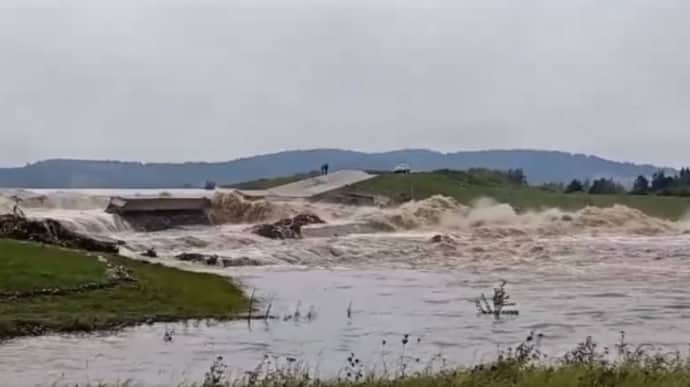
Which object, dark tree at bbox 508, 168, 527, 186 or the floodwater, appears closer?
the floodwater

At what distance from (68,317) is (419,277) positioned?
67.1 ft

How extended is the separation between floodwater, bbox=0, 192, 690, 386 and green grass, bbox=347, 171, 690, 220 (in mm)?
11937

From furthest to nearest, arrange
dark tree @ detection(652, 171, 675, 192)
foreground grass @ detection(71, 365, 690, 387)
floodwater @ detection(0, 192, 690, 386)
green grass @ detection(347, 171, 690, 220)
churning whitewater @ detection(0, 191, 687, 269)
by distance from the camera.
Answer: dark tree @ detection(652, 171, 675, 192) → green grass @ detection(347, 171, 690, 220) → churning whitewater @ detection(0, 191, 687, 269) → floodwater @ detection(0, 192, 690, 386) → foreground grass @ detection(71, 365, 690, 387)

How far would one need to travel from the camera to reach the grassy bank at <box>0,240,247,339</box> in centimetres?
2236

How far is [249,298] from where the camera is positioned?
2903 centimetres

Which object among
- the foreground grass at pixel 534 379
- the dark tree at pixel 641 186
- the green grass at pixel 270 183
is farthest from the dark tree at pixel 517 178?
the foreground grass at pixel 534 379

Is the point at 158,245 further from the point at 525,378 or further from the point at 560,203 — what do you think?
the point at 560,203

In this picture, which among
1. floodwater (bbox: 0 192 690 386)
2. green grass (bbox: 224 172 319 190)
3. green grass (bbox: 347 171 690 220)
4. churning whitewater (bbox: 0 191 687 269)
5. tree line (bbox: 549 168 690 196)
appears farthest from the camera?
tree line (bbox: 549 168 690 196)

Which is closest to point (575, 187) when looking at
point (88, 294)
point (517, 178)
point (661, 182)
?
point (661, 182)

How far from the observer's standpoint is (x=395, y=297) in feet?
108

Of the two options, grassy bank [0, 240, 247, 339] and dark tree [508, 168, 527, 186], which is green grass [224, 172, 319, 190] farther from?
grassy bank [0, 240, 247, 339]

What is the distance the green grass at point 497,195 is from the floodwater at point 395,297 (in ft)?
39.2

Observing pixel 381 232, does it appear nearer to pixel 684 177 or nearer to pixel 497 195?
pixel 497 195

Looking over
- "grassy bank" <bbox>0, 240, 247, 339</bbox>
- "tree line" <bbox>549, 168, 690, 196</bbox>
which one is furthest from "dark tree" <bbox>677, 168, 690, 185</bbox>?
"grassy bank" <bbox>0, 240, 247, 339</bbox>
